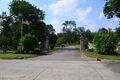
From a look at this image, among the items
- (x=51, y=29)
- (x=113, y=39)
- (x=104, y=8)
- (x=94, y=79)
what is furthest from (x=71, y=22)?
(x=94, y=79)

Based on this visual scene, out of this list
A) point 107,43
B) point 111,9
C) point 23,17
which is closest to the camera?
point 107,43

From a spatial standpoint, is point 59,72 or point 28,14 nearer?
point 59,72

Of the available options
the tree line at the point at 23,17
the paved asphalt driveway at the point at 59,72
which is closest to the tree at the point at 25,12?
the tree line at the point at 23,17

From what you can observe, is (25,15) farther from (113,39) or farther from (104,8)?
(113,39)

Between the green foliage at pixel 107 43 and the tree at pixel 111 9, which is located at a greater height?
the tree at pixel 111 9

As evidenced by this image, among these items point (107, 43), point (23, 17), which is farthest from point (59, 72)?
point (23, 17)

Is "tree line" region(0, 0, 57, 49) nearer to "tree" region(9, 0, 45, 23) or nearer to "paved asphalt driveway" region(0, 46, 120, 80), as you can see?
"tree" region(9, 0, 45, 23)

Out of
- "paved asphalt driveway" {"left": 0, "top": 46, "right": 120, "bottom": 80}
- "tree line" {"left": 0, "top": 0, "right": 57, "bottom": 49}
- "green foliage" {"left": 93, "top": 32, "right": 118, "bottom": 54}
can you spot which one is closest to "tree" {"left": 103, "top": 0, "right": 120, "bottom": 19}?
"green foliage" {"left": 93, "top": 32, "right": 118, "bottom": 54}

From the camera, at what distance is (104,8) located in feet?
80.3

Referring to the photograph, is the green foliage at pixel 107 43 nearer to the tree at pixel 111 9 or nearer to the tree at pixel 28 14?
the tree at pixel 111 9

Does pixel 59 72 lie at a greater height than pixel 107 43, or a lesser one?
lesser

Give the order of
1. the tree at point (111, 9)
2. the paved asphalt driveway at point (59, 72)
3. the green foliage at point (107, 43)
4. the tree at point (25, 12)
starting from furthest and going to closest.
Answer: the tree at point (25, 12), the tree at point (111, 9), the green foliage at point (107, 43), the paved asphalt driveway at point (59, 72)

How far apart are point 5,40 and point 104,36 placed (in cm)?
3326

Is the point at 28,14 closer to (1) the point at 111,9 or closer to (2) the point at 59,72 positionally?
(1) the point at 111,9
